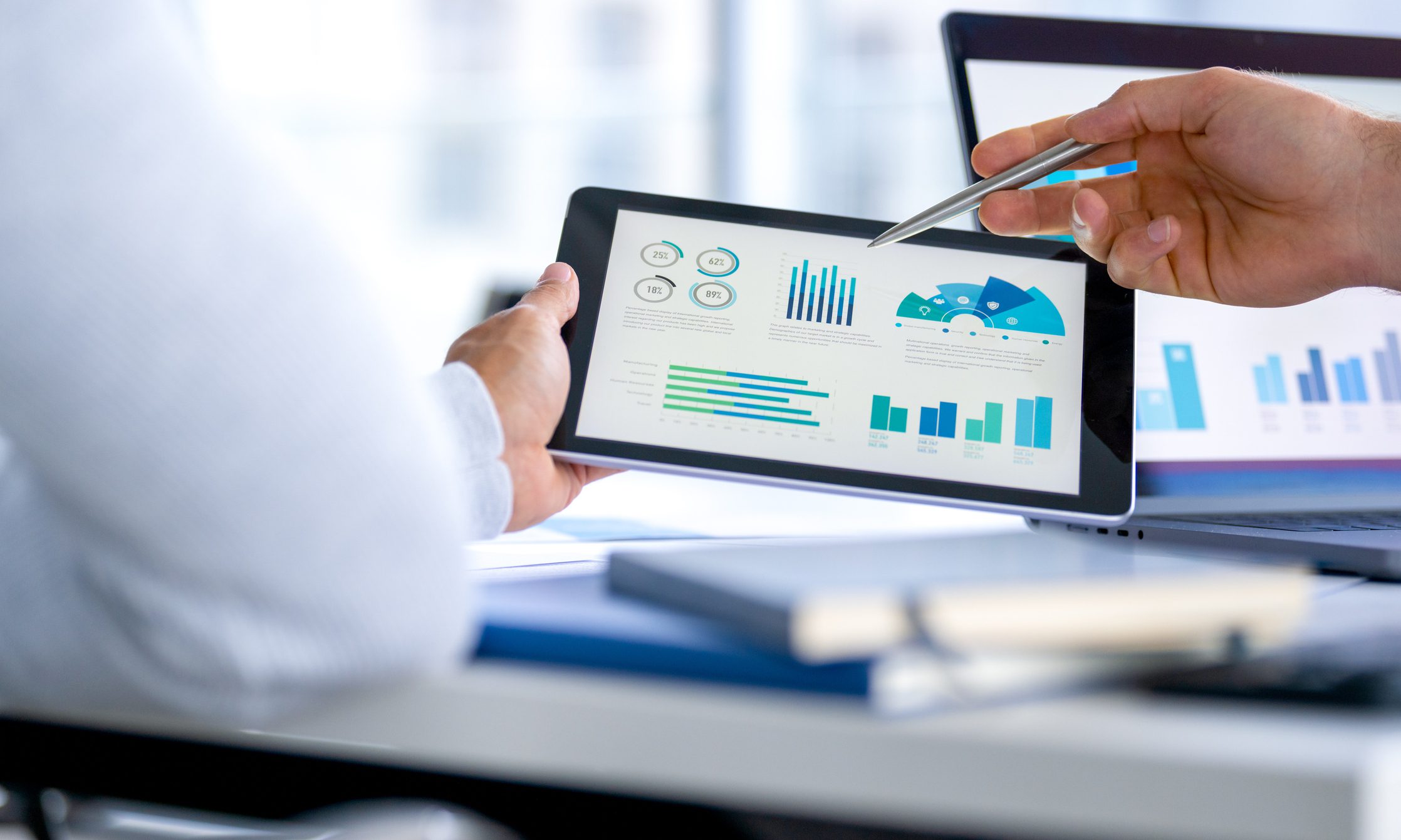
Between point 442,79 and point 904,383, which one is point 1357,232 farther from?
point 442,79

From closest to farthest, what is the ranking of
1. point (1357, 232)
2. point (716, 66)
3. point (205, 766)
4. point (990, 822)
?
1. point (990, 822)
2. point (205, 766)
3. point (1357, 232)
4. point (716, 66)

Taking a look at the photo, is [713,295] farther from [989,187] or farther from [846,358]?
[989,187]

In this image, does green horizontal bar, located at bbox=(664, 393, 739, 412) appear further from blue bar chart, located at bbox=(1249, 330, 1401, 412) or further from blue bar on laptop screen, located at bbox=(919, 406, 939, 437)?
blue bar chart, located at bbox=(1249, 330, 1401, 412)

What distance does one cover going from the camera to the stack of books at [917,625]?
320 millimetres

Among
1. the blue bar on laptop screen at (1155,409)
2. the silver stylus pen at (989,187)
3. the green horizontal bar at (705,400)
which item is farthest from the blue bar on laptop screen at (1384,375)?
the green horizontal bar at (705,400)

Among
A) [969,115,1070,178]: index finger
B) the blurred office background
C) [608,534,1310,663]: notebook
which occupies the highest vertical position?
the blurred office background

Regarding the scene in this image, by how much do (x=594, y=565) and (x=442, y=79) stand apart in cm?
417

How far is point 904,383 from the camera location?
2.22 ft

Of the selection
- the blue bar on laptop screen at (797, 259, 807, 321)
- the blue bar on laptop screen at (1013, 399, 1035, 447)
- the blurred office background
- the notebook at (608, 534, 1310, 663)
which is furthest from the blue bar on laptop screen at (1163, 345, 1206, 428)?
the blurred office background

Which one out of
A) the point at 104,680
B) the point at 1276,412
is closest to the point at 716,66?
the point at 1276,412

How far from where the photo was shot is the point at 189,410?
32cm

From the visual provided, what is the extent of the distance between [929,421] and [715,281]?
0.17m

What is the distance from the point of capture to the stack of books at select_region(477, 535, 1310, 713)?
0.32m

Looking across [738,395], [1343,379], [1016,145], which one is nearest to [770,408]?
[738,395]
